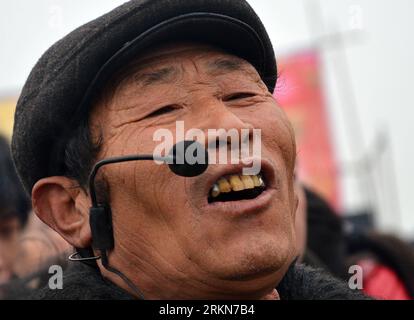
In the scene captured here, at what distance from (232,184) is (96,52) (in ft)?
1.56

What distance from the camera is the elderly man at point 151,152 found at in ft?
6.52

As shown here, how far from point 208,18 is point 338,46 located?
443 inches

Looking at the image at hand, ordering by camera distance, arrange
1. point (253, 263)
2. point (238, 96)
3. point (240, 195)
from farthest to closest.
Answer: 1. point (238, 96)
2. point (240, 195)
3. point (253, 263)

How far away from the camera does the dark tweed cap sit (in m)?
2.12

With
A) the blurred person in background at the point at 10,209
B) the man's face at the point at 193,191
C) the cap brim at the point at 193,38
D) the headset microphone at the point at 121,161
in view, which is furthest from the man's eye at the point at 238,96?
the blurred person in background at the point at 10,209

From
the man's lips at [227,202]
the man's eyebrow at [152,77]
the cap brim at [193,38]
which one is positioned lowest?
the man's lips at [227,202]

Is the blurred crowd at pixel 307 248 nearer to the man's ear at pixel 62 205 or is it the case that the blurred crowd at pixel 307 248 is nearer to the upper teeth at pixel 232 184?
the man's ear at pixel 62 205

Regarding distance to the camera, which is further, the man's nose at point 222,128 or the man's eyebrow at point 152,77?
the man's eyebrow at point 152,77

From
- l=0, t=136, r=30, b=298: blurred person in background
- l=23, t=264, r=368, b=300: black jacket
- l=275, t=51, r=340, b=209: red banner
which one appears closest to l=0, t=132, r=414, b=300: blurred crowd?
l=0, t=136, r=30, b=298: blurred person in background

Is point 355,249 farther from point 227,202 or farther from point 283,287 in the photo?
point 227,202

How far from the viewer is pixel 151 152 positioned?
2.05m

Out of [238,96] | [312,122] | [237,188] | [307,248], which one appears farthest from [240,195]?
[312,122]

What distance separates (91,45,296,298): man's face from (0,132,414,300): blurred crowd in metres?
1.08
